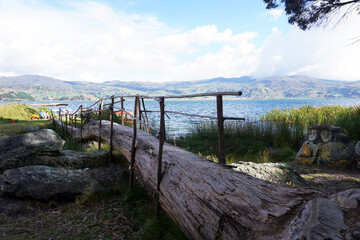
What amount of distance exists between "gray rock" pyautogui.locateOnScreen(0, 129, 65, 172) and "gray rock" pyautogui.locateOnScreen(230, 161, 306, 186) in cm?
395

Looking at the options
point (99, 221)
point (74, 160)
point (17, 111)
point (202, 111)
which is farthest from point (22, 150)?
point (202, 111)

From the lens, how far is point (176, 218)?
104 inches

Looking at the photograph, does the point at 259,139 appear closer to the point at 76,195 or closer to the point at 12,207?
the point at 76,195

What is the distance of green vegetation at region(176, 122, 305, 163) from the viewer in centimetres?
775

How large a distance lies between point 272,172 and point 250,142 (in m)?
4.19

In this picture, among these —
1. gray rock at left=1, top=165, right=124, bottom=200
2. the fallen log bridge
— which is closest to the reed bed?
gray rock at left=1, top=165, right=124, bottom=200

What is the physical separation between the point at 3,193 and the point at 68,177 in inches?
36.2

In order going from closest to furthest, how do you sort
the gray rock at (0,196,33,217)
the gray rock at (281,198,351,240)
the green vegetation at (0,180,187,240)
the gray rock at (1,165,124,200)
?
the gray rock at (281,198,351,240) < the green vegetation at (0,180,187,240) < the gray rock at (0,196,33,217) < the gray rock at (1,165,124,200)

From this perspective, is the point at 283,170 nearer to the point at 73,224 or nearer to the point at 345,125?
the point at 73,224

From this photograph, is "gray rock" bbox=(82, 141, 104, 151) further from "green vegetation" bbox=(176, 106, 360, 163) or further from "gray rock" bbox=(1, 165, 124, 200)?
"gray rock" bbox=(1, 165, 124, 200)

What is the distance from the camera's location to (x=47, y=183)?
3807 mm

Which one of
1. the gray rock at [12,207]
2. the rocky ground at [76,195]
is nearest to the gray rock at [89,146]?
the rocky ground at [76,195]

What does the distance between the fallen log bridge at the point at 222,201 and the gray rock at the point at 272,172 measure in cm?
200

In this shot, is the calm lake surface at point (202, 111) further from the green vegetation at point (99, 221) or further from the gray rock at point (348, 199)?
the gray rock at point (348, 199)
